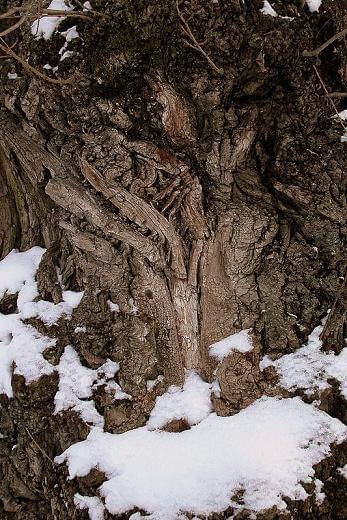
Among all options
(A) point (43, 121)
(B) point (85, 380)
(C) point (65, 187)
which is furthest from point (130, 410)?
(A) point (43, 121)

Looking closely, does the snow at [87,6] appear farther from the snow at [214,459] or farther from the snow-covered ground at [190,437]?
the snow at [214,459]

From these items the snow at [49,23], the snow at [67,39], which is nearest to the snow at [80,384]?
the snow at [67,39]

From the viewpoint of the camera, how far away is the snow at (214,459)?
77.4 inches

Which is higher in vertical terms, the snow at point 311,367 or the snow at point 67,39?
the snow at point 67,39

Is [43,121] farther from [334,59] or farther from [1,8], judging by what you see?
[334,59]

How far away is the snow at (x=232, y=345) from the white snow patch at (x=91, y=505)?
0.81 m

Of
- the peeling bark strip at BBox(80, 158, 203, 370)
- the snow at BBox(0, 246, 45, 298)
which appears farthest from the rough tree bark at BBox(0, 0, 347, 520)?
the snow at BBox(0, 246, 45, 298)

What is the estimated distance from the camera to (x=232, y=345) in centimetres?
233

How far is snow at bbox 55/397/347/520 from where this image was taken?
1966 millimetres

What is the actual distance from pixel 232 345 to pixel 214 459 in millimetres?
520

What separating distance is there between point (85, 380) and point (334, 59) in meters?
1.92

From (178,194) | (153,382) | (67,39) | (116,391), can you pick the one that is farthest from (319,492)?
(67,39)

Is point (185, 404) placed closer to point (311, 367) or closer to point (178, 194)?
point (311, 367)

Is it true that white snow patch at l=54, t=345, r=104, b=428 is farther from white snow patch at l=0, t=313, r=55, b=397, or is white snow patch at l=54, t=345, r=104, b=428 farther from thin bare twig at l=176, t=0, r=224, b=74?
thin bare twig at l=176, t=0, r=224, b=74
